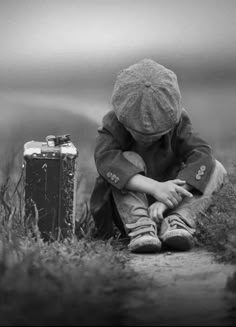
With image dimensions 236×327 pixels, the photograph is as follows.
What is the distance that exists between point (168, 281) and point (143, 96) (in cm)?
104


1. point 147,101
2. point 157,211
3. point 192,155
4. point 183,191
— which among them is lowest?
point 157,211

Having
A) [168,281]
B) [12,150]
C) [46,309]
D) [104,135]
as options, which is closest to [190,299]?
[168,281]

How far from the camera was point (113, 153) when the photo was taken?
3.54 metres

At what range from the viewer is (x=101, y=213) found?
376 centimetres

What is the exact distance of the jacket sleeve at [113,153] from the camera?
11.4 feet

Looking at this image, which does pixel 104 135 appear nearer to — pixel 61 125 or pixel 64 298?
pixel 61 125

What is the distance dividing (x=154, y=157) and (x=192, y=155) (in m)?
0.18

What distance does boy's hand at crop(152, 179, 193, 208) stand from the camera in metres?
3.41

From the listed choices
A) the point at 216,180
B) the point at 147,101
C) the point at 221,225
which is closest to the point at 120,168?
the point at 147,101

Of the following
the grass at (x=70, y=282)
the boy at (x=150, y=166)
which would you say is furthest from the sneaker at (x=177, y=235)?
the grass at (x=70, y=282)

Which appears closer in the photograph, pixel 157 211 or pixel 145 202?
pixel 157 211

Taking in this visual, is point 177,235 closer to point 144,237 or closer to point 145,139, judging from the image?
point 144,237

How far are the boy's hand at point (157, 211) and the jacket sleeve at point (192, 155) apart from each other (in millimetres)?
160

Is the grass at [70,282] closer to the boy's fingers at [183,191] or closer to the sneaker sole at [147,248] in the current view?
the sneaker sole at [147,248]
